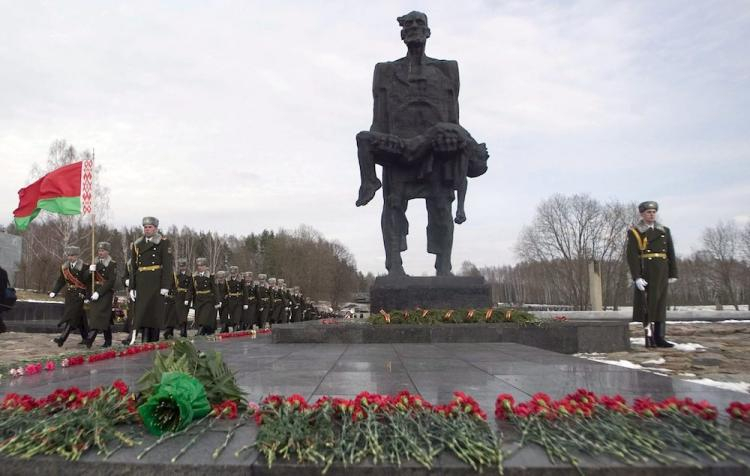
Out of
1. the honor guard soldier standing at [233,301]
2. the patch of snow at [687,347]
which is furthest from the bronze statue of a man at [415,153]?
the honor guard soldier standing at [233,301]

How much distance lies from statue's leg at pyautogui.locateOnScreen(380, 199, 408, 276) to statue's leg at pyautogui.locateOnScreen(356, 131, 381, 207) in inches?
24.9

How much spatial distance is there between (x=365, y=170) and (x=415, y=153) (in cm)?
96

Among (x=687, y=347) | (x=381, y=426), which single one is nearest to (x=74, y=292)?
(x=381, y=426)

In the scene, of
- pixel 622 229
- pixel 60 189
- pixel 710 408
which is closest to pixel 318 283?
pixel 622 229

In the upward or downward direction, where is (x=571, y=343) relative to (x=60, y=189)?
downward

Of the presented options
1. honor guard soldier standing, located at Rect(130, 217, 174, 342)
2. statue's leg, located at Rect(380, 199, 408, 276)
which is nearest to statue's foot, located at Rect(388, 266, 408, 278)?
statue's leg, located at Rect(380, 199, 408, 276)

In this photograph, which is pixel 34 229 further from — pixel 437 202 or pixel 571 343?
pixel 571 343

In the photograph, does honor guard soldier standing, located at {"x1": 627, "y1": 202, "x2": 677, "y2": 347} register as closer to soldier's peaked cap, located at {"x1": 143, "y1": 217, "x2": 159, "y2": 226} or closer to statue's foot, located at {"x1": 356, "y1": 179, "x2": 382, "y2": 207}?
statue's foot, located at {"x1": 356, "y1": 179, "x2": 382, "y2": 207}

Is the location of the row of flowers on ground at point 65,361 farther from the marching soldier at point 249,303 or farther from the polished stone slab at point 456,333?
the marching soldier at point 249,303

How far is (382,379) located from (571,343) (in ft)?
12.8

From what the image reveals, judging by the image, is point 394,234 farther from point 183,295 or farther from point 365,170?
point 183,295

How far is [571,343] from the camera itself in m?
6.66

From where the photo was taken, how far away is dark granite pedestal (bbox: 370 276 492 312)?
8.45 m

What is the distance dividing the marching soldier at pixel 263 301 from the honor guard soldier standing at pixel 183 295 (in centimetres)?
480
